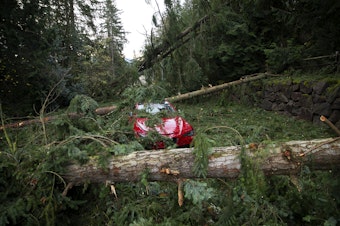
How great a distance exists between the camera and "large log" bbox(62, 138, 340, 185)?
2307 mm

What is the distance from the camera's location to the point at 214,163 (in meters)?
2.50

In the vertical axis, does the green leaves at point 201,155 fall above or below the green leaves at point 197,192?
above

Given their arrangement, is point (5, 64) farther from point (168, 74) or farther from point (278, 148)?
point (278, 148)

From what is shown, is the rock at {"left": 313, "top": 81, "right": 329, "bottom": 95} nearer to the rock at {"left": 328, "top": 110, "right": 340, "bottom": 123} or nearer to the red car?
the rock at {"left": 328, "top": 110, "right": 340, "bottom": 123}

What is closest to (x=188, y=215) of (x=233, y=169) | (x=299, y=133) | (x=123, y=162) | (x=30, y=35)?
(x=233, y=169)

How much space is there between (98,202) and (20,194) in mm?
954

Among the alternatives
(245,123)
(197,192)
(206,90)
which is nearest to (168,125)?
(197,192)

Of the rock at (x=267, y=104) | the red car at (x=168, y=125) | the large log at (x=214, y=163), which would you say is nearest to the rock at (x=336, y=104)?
the rock at (x=267, y=104)

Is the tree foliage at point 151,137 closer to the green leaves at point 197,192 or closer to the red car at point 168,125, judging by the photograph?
the green leaves at point 197,192

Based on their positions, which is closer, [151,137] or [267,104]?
[151,137]

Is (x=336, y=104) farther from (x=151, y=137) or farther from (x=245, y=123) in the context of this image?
(x=151, y=137)

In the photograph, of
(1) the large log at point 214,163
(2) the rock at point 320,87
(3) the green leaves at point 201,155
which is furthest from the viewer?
(2) the rock at point 320,87

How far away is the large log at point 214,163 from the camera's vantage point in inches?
90.8

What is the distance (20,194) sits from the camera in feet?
9.32
